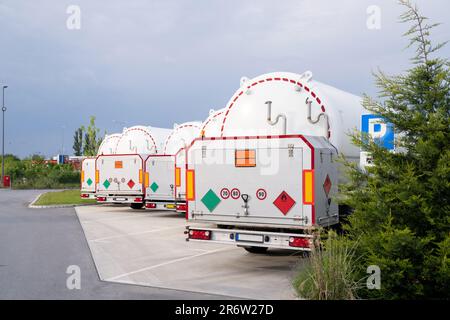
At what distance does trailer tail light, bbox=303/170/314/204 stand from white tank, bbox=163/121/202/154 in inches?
449

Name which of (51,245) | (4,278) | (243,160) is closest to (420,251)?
(243,160)

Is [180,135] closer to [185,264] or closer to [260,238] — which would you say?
[185,264]

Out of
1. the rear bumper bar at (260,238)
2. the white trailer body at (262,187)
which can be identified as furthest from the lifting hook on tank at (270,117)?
the rear bumper bar at (260,238)

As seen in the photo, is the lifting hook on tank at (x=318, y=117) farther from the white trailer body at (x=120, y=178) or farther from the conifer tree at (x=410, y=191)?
the white trailer body at (x=120, y=178)

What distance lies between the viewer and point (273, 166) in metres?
7.65

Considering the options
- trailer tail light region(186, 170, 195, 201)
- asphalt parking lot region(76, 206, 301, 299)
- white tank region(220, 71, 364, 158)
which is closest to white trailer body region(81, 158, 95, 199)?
asphalt parking lot region(76, 206, 301, 299)

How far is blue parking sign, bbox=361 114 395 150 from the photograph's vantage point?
20.8 feet

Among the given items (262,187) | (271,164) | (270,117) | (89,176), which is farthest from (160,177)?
(271,164)

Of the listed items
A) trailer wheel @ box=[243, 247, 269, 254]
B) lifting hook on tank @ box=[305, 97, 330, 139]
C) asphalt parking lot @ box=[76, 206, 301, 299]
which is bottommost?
asphalt parking lot @ box=[76, 206, 301, 299]

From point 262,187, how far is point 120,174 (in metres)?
12.2

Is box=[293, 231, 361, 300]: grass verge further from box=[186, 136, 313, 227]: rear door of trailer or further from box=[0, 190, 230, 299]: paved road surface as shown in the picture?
box=[0, 190, 230, 299]: paved road surface

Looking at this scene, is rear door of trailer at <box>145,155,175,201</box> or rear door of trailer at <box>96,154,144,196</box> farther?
rear door of trailer at <box>96,154,144,196</box>

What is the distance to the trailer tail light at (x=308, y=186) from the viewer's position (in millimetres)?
7328

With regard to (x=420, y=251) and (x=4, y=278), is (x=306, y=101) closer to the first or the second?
(x=420, y=251)
